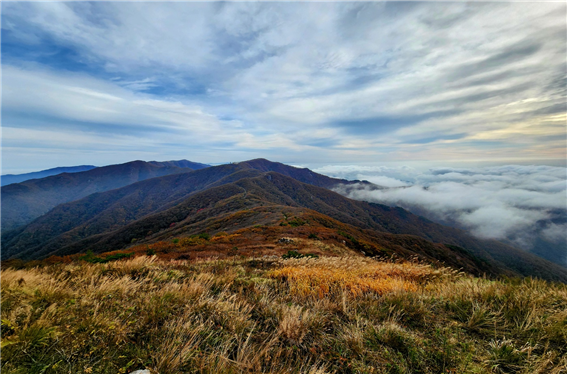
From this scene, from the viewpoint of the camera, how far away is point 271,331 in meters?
3.17

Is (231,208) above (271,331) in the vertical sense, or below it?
below

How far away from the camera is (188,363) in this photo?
2.46m

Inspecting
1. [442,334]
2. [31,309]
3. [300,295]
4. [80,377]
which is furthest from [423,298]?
[31,309]

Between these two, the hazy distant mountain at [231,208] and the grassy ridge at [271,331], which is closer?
the grassy ridge at [271,331]

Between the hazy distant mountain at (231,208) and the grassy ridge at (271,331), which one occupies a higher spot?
the grassy ridge at (271,331)

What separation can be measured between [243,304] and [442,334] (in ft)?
10.3

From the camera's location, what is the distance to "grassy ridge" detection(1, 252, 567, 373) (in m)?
2.40

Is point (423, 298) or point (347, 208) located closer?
point (423, 298)

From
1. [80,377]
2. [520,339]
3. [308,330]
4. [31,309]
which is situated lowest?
[520,339]

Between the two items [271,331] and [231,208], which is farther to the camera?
[231,208]

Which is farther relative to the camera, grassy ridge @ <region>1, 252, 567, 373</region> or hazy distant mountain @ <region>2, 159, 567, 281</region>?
hazy distant mountain @ <region>2, 159, 567, 281</region>

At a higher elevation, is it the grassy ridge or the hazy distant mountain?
the grassy ridge

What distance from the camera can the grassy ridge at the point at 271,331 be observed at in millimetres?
2400

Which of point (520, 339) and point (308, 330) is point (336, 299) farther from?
point (520, 339)
